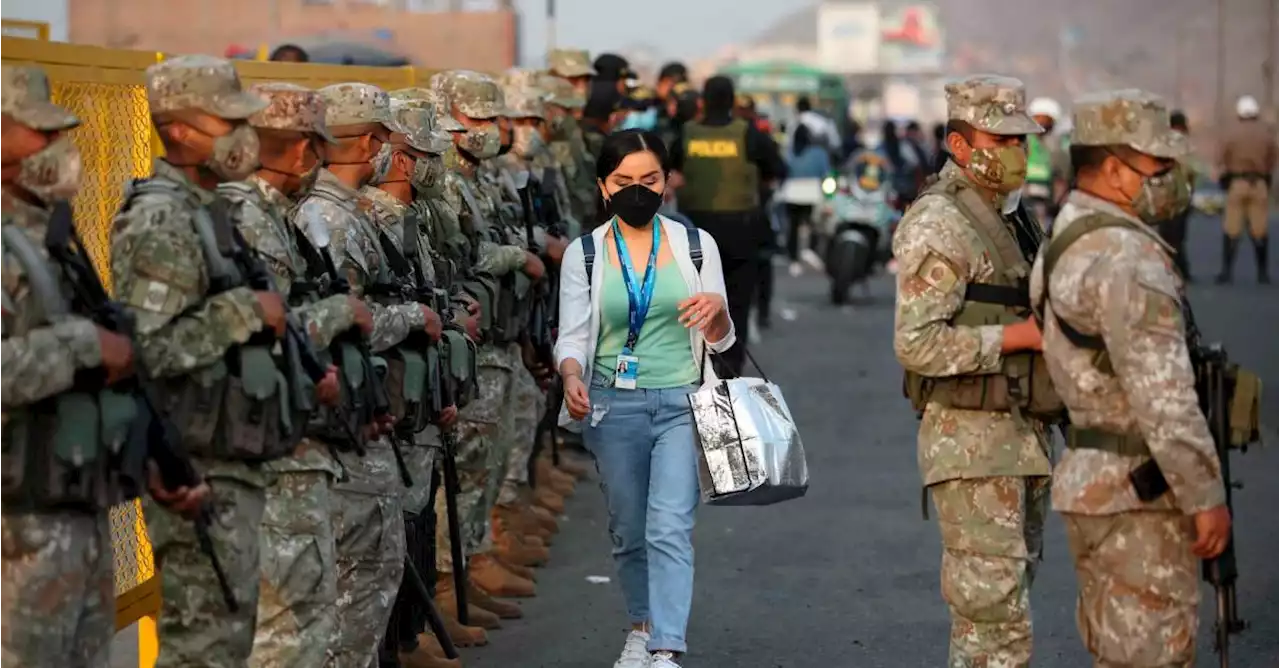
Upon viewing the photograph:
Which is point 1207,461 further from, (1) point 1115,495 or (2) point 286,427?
(2) point 286,427

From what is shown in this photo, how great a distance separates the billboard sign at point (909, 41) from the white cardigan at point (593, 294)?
16147 centimetres

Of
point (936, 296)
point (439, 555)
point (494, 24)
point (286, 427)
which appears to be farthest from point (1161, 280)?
point (494, 24)

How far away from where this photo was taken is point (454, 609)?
30.1 ft

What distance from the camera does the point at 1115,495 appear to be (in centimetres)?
573

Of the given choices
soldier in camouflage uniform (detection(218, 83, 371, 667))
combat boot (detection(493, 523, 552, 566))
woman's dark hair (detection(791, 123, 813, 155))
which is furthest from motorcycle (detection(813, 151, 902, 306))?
soldier in camouflage uniform (detection(218, 83, 371, 667))

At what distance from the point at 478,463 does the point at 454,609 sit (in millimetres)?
568

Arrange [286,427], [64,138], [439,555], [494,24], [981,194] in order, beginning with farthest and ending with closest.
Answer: [494,24], [439,555], [981,194], [286,427], [64,138]

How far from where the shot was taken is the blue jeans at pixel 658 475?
7.70m

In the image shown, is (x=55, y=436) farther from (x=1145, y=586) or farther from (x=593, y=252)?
(x=593, y=252)

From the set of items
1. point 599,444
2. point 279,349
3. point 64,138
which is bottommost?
point 599,444

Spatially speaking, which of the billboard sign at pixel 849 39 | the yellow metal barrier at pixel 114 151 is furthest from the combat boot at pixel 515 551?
the billboard sign at pixel 849 39

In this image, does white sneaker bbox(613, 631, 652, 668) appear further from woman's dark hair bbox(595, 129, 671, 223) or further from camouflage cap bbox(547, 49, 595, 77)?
camouflage cap bbox(547, 49, 595, 77)

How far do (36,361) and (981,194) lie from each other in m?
2.86

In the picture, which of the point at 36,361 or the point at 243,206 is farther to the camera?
the point at 243,206
